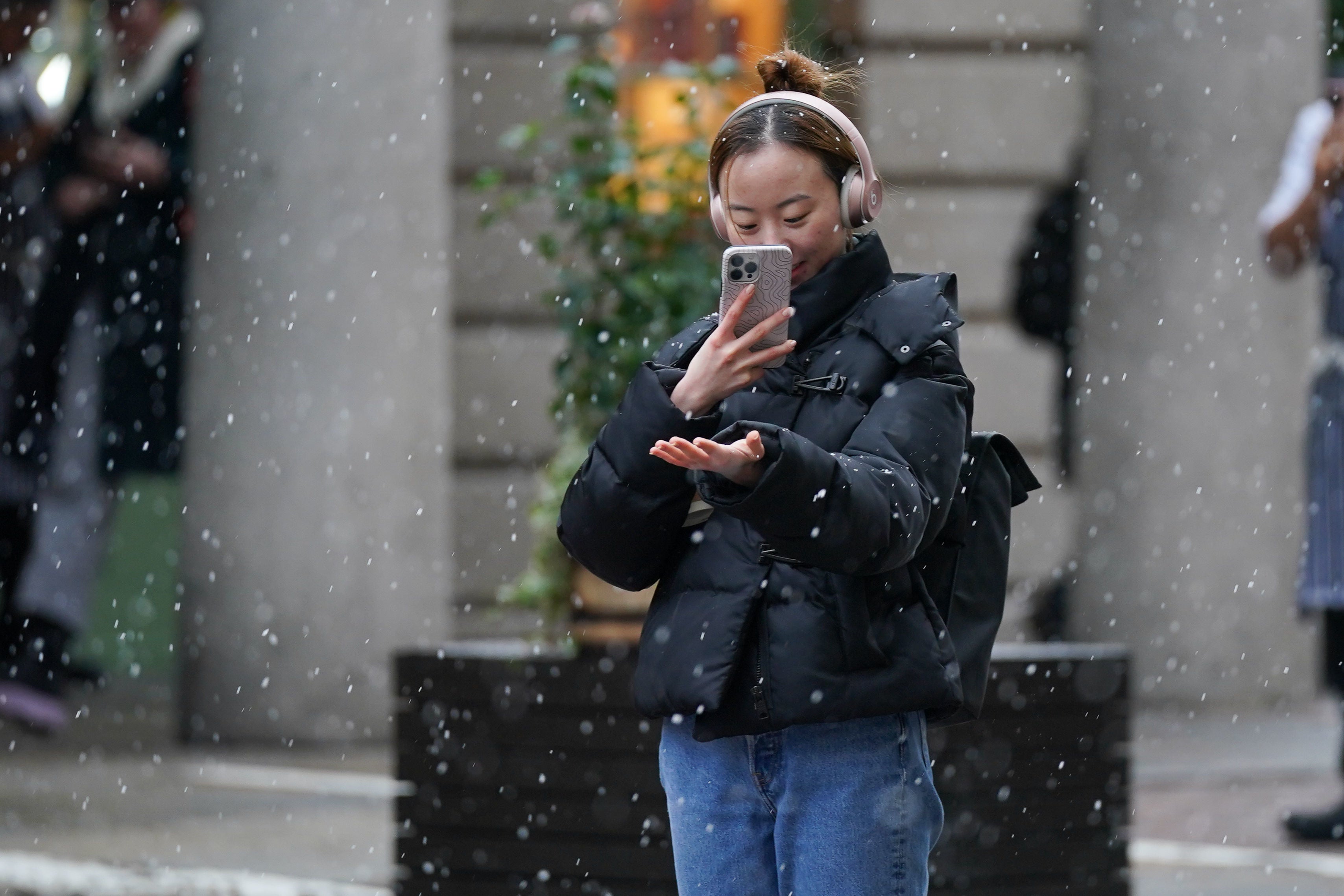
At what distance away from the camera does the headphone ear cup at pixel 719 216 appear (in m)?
2.66

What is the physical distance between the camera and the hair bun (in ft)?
9.12

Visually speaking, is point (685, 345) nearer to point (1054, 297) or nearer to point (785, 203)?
point (785, 203)

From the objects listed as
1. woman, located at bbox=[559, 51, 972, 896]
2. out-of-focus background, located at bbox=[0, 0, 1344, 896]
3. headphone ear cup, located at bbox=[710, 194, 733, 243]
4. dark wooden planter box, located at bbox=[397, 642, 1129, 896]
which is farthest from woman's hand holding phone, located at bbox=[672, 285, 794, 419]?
out-of-focus background, located at bbox=[0, 0, 1344, 896]

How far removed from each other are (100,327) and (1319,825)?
533cm

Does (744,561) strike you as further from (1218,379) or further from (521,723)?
(1218,379)

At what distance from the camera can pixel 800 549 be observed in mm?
2389

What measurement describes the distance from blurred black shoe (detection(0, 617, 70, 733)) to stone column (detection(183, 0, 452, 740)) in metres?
0.58

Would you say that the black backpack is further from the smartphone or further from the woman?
the smartphone

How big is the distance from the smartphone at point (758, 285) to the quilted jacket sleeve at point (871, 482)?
12 centimetres

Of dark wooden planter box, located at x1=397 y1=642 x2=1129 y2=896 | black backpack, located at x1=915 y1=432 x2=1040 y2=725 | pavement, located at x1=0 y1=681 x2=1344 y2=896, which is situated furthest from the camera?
pavement, located at x1=0 y1=681 x2=1344 y2=896

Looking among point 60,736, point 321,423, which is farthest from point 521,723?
point 60,736

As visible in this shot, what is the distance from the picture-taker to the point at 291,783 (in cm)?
729

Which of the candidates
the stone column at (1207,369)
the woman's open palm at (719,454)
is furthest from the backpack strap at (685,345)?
the stone column at (1207,369)

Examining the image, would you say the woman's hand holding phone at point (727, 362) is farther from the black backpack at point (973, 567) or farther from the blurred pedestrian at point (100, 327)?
the blurred pedestrian at point (100, 327)
